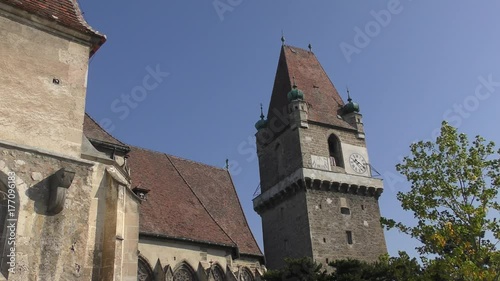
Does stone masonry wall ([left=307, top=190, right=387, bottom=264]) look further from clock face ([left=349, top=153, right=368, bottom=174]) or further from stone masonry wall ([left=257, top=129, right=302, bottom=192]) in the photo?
stone masonry wall ([left=257, top=129, right=302, bottom=192])

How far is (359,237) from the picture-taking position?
27.2 metres

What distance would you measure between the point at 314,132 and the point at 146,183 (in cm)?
1244

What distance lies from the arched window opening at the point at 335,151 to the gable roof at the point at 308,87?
0.92m

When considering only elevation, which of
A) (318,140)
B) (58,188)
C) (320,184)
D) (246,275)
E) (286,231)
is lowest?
(58,188)

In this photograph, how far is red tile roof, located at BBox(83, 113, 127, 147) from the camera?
51.2 feet

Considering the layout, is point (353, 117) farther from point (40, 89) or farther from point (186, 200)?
point (40, 89)

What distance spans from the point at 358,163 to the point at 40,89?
24149 millimetres

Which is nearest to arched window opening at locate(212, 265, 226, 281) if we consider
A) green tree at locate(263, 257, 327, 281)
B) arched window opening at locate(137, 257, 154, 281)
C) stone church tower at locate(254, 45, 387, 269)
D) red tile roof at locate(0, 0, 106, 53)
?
green tree at locate(263, 257, 327, 281)

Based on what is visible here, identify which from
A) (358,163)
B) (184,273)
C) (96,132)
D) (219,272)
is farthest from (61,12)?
(358,163)

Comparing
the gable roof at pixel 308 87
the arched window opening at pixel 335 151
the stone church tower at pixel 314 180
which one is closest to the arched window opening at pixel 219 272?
the stone church tower at pixel 314 180

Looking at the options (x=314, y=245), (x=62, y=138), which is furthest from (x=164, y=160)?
(x=62, y=138)

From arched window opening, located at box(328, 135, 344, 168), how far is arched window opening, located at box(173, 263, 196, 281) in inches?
526

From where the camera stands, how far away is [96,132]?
52.3ft

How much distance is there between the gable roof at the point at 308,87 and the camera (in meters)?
30.8
